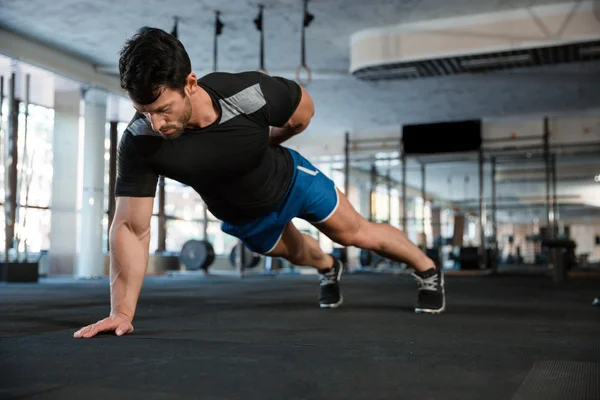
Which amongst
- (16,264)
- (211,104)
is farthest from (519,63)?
(16,264)

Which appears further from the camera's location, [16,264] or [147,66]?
[16,264]

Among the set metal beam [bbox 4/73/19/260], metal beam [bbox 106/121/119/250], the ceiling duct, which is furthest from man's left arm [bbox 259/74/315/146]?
metal beam [bbox 106/121/119/250]

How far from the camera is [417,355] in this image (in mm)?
1247

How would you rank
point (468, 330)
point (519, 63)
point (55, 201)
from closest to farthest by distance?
point (468, 330) < point (519, 63) < point (55, 201)

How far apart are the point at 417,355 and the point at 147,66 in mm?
856

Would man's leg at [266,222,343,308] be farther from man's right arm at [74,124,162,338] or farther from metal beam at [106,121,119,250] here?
metal beam at [106,121,119,250]

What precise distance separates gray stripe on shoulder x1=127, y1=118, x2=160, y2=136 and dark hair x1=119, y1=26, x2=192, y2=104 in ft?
0.58

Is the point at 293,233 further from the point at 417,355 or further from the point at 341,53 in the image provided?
the point at 341,53

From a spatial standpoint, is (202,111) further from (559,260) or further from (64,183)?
(64,183)

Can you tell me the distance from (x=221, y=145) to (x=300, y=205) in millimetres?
429

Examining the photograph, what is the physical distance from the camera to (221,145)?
158cm

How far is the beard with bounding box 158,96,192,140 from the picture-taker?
4.66 ft

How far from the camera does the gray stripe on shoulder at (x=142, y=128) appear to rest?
5.02 feet

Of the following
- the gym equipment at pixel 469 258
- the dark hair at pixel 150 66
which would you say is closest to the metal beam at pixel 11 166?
the dark hair at pixel 150 66
